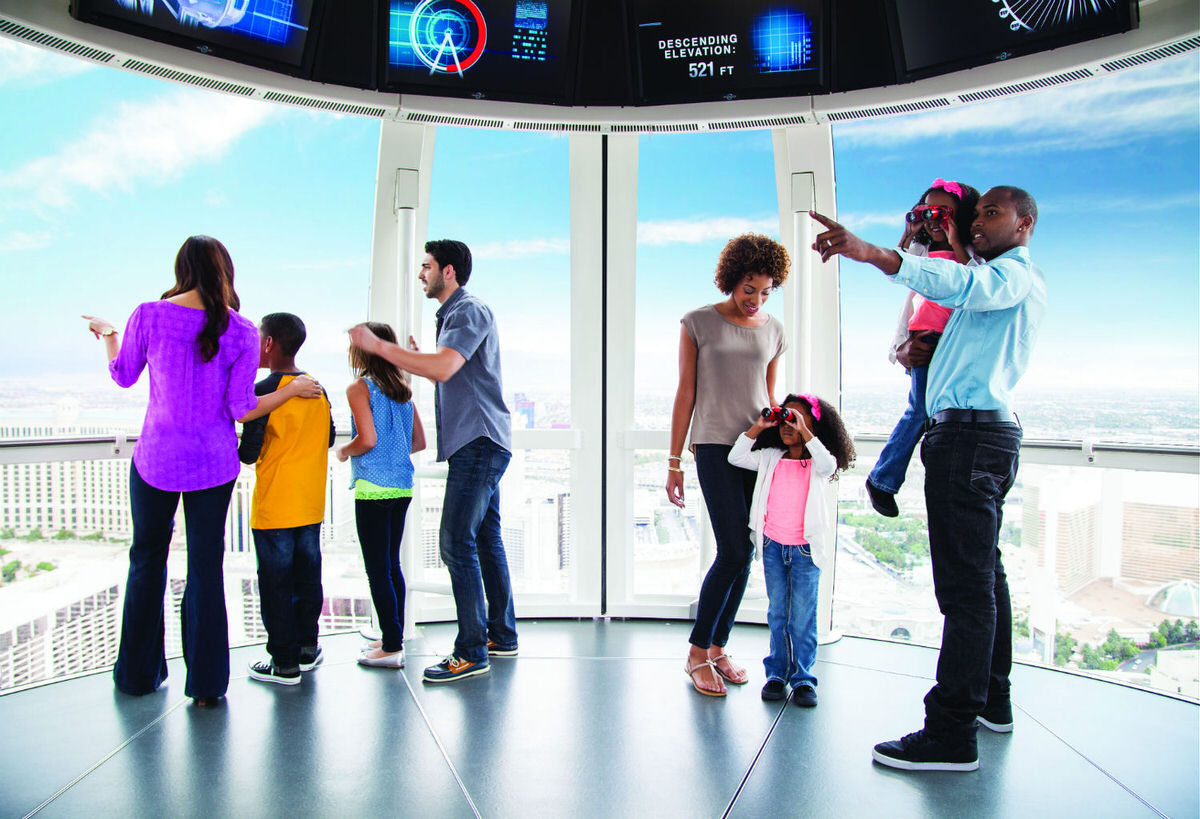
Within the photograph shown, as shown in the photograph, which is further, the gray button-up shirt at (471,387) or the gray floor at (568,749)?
the gray button-up shirt at (471,387)

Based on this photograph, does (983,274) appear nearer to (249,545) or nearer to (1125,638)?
(1125,638)

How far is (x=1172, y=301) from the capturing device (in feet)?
11.3

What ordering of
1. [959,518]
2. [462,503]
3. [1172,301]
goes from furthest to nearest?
[1172,301] < [462,503] < [959,518]

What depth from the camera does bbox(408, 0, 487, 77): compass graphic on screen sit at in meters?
3.18

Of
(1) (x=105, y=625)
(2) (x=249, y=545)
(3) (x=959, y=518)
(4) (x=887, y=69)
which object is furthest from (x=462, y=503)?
(4) (x=887, y=69)

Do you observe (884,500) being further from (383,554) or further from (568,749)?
(383,554)

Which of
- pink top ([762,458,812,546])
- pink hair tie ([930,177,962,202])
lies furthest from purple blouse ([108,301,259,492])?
pink hair tie ([930,177,962,202])

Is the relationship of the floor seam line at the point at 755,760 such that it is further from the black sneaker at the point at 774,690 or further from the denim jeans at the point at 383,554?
the denim jeans at the point at 383,554

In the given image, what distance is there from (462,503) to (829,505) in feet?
5.67

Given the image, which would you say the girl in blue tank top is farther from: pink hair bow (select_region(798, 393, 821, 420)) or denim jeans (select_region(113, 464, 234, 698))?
pink hair bow (select_region(798, 393, 821, 420))

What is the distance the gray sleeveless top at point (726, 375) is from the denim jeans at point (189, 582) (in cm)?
178

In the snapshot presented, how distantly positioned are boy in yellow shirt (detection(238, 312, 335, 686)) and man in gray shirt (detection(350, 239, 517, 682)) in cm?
37

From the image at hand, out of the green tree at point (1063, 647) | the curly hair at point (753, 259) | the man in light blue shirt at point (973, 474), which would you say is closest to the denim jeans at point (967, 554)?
the man in light blue shirt at point (973, 474)

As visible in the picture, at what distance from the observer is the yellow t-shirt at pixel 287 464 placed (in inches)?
111
